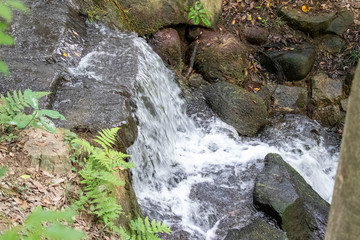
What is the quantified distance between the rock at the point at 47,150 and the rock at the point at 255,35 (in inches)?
243

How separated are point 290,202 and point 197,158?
5.76 ft

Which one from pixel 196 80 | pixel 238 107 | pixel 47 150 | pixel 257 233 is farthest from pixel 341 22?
pixel 47 150

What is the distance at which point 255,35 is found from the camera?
27.5 feet

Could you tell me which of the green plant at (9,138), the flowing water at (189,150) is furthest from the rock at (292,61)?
the green plant at (9,138)

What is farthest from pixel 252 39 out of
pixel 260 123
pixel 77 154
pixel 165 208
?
pixel 77 154

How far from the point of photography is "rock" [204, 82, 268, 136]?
6875 millimetres

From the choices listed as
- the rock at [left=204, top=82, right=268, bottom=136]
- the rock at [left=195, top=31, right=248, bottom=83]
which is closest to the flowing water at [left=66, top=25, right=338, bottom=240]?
the rock at [left=204, top=82, right=268, bottom=136]

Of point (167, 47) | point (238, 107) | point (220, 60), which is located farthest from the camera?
point (220, 60)

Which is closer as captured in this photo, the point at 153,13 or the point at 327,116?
the point at 153,13

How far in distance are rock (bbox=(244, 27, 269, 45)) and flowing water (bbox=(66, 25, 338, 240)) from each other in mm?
2061

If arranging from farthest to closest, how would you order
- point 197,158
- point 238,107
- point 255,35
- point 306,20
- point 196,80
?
point 306,20 < point 255,35 < point 196,80 < point 238,107 < point 197,158

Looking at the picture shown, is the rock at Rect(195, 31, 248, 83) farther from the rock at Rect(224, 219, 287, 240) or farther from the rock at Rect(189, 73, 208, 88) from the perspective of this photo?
the rock at Rect(224, 219, 287, 240)

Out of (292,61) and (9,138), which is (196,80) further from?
(9,138)

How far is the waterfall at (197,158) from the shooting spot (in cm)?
479
